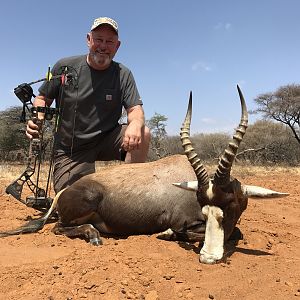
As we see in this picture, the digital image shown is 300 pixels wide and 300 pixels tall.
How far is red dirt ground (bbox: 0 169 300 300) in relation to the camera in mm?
3010

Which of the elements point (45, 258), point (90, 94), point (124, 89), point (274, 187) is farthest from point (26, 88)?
point (274, 187)

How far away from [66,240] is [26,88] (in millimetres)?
2588

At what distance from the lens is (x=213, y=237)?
3953 millimetres

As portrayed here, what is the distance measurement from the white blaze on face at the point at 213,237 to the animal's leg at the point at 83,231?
1257 millimetres

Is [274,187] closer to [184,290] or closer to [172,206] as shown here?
[172,206]

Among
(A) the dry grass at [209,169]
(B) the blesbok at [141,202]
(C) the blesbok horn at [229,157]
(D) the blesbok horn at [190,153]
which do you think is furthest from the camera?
(A) the dry grass at [209,169]

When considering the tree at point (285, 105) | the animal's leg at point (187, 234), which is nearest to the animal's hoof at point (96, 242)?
the animal's leg at point (187, 234)

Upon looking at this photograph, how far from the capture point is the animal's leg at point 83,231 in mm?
4586

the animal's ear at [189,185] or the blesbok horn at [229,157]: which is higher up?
the blesbok horn at [229,157]

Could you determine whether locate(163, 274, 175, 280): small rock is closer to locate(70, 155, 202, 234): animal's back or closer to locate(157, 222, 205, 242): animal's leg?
locate(157, 222, 205, 242): animal's leg

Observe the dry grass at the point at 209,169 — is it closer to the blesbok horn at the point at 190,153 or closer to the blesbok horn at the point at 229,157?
the blesbok horn at the point at 190,153

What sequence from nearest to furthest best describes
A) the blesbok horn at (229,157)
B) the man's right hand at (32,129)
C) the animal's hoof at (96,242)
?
the blesbok horn at (229,157) → the animal's hoof at (96,242) → the man's right hand at (32,129)

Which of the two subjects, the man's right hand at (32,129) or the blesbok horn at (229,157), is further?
the man's right hand at (32,129)

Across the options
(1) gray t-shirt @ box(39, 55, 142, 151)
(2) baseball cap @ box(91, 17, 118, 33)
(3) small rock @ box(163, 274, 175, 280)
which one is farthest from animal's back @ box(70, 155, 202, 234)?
(2) baseball cap @ box(91, 17, 118, 33)
